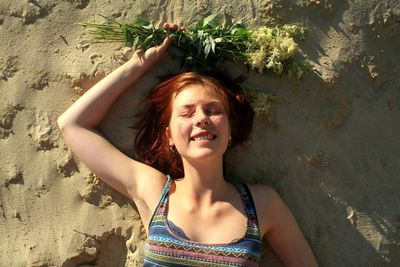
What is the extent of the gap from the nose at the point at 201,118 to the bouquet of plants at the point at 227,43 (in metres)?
0.41

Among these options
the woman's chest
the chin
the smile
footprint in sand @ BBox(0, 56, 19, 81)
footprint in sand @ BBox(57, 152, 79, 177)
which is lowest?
the woman's chest

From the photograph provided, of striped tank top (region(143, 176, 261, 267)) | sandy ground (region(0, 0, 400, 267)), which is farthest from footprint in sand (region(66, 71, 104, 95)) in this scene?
striped tank top (region(143, 176, 261, 267))

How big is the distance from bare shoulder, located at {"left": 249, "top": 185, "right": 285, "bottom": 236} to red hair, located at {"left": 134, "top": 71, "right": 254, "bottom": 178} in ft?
1.05

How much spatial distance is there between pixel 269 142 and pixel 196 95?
58cm

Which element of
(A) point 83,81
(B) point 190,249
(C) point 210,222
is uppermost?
(A) point 83,81

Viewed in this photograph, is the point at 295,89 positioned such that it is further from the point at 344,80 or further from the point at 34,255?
the point at 34,255

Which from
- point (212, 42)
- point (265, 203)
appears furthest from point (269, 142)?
point (212, 42)

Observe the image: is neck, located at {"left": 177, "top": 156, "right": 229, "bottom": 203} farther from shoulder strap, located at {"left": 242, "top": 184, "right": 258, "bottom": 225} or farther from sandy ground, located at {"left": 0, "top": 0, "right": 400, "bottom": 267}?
sandy ground, located at {"left": 0, "top": 0, "right": 400, "bottom": 267}

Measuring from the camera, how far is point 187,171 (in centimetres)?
323

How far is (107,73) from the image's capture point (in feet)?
11.4

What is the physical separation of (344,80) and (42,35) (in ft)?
5.86

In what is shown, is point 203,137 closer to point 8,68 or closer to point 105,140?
point 105,140

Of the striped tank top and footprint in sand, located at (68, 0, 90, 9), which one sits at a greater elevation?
footprint in sand, located at (68, 0, 90, 9)

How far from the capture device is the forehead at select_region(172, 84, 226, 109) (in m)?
3.13
